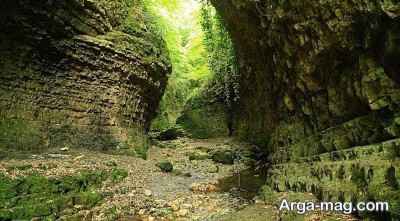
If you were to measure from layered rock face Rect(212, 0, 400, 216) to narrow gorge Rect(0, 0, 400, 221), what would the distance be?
0.14ft

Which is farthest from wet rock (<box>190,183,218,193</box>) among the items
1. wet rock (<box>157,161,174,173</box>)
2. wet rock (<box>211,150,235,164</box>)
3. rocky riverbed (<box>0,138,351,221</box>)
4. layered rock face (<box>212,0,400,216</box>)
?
wet rock (<box>211,150,235,164</box>)

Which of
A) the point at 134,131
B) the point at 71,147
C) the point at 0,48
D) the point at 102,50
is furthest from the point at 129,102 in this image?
the point at 0,48

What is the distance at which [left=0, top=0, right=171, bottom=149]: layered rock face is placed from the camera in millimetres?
11938

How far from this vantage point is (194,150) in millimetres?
23578

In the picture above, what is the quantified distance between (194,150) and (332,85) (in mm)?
15033

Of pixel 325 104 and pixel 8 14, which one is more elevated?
pixel 8 14

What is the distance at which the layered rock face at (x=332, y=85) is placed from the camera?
654cm

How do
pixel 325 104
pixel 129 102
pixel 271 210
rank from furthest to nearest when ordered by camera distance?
pixel 129 102
pixel 325 104
pixel 271 210

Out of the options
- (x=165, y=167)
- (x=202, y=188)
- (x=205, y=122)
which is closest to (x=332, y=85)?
(x=202, y=188)

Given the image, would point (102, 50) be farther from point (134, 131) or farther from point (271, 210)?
point (271, 210)

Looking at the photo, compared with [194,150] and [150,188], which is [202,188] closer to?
[150,188]

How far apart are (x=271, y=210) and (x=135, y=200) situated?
15.6ft

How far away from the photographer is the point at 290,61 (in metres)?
12.0

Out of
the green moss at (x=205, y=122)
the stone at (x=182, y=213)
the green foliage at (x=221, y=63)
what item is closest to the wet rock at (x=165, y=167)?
the stone at (x=182, y=213)
